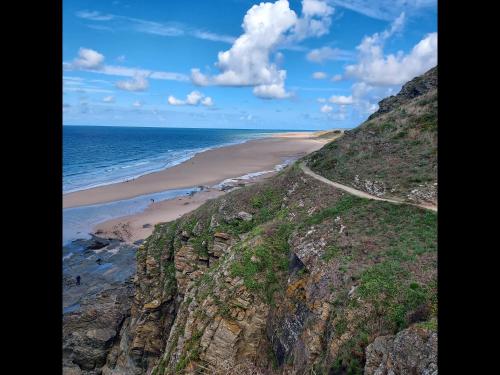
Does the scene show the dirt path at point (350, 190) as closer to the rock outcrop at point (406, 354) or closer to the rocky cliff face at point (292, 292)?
the rocky cliff face at point (292, 292)

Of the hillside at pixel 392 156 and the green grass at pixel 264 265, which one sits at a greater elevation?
the hillside at pixel 392 156

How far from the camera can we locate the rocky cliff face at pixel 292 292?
1220cm

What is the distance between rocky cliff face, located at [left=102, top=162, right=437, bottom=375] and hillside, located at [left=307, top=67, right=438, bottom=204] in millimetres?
2574

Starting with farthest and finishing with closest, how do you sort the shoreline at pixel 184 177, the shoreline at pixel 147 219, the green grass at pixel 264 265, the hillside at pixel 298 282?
1. the shoreline at pixel 184 177
2. the shoreline at pixel 147 219
3. the green grass at pixel 264 265
4. the hillside at pixel 298 282

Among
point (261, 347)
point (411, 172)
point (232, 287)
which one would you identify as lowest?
point (261, 347)

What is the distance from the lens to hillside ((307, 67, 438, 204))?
22.8m

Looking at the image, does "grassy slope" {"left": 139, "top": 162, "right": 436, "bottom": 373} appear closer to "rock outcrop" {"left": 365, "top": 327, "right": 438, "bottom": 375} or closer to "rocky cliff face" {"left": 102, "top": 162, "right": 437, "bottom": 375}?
"rocky cliff face" {"left": 102, "top": 162, "right": 437, "bottom": 375}

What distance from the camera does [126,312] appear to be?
92.7ft

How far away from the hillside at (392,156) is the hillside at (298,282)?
17 cm
